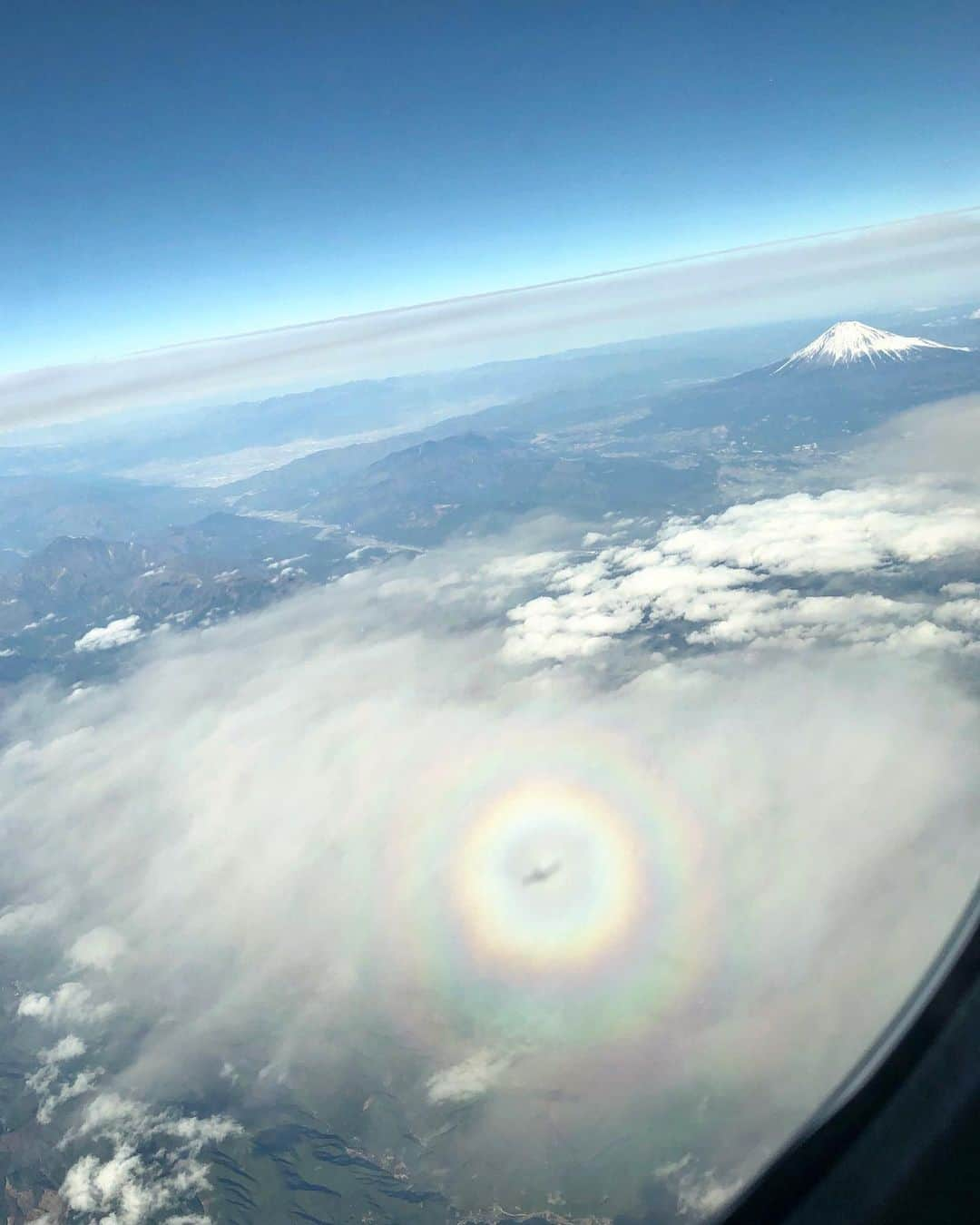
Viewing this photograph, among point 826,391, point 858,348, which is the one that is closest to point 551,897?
point 826,391

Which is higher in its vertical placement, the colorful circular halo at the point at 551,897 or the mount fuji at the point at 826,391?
the mount fuji at the point at 826,391

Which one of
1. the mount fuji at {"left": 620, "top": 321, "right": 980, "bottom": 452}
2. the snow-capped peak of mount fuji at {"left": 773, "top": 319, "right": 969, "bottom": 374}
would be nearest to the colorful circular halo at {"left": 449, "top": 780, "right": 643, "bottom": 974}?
the mount fuji at {"left": 620, "top": 321, "right": 980, "bottom": 452}

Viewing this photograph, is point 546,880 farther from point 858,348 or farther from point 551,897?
point 858,348

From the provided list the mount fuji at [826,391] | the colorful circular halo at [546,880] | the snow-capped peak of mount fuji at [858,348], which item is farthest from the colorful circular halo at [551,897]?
the snow-capped peak of mount fuji at [858,348]

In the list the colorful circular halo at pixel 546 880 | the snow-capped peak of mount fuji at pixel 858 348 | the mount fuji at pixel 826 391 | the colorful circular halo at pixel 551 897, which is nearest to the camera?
the colorful circular halo at pixel 546 880

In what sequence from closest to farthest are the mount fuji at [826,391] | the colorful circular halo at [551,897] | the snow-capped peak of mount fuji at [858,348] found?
1. the colorful circular halo at [551,897]
2. the mount fuji at [826,391]
3. the snow-capped peak of mount fuji at [858,348]

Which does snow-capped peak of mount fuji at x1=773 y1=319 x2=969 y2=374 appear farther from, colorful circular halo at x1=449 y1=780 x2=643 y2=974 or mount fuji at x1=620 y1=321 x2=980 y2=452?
colorful circular halo at x1=449 y1=780 x2=643 y2=974

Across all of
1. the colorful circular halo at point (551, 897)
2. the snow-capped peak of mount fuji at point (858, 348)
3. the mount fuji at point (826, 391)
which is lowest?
the colorful circular halo at point (551, 897)

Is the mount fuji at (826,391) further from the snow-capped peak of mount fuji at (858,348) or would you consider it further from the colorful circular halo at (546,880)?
the colorful circular halo at (546,880)

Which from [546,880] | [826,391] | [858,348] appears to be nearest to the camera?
[546,880]
